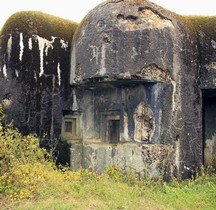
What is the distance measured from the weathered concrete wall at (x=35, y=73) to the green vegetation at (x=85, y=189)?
647 millimetres

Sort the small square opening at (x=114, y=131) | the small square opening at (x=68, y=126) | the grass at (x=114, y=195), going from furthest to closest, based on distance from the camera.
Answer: the small square opening at (x=68, y=126)
the small square opening at (x=114, y=131)
the grass at (x=114, y=195)

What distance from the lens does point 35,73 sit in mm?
7859

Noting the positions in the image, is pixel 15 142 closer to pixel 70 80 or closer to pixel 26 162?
pixel 26 162

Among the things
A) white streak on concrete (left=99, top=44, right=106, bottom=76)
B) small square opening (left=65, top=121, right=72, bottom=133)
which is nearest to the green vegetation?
small square opening (left=65, top=121, right=72, bottom=133)

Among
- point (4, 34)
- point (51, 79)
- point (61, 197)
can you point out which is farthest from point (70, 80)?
point (61, 197)

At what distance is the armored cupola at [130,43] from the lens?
6973 mm

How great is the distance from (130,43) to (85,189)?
2893mm

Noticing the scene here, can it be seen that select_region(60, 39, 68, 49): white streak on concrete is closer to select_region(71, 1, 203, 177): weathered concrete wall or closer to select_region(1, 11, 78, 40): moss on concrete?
select_region(1, 11, 78, 40): moss on concrete

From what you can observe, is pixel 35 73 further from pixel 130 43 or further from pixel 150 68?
pixel 150 68

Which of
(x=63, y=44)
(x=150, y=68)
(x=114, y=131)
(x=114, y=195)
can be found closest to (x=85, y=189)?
(x=114, y=195)

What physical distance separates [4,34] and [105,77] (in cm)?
252

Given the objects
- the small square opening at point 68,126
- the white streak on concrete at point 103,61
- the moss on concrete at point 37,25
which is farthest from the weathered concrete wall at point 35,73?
the white streak on concrete at point 103,61

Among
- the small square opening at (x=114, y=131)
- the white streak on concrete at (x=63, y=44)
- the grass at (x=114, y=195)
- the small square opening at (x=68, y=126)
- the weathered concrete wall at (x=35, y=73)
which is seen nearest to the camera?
the grass at (x=114, y=195)

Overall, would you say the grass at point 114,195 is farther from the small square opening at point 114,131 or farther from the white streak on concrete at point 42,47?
the white streak on concrete at point 42,47
